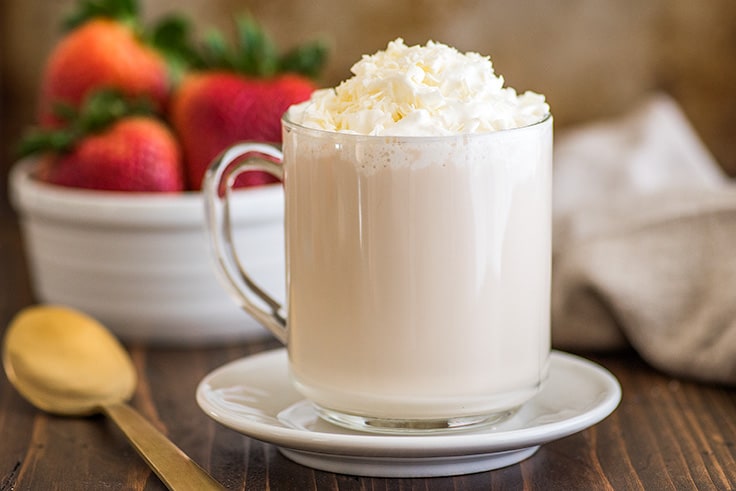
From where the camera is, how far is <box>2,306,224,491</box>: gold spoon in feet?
2.47

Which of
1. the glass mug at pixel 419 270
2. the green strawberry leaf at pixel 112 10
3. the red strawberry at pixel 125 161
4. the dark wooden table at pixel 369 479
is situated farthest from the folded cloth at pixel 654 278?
the green strawberry leaf at pixel 112 10

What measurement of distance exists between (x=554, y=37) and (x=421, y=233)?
0.90 m

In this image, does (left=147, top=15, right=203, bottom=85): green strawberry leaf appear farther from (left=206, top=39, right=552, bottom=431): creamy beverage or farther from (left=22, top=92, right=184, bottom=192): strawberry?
(left=206, top=39, right=552, bottom=431): creamy beverage

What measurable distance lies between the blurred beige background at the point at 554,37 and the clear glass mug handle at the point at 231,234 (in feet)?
2.41

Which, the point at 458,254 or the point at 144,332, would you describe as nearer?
the point at 458,254

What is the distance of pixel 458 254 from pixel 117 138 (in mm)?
429

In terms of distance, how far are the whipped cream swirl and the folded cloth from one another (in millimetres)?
257

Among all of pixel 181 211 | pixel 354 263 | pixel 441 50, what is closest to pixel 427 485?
pixel 354 263

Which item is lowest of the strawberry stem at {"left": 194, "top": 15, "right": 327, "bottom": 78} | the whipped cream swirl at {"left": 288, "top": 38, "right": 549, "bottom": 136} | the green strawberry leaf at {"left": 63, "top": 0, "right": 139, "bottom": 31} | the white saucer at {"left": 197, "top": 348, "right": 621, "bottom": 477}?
the white saucer at {"left": 197, "top": 348, "right": 621, "bottom": 477}

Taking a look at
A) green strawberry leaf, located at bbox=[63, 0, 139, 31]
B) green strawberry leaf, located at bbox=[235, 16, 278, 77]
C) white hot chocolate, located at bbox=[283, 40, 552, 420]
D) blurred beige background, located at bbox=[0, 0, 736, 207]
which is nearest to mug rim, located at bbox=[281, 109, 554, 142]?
white hot chocolate, located at bbox=[283, 40, 552, 420]

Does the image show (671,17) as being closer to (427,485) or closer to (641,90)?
(641,90)

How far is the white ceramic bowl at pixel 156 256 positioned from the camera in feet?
2.90

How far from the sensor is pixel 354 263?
60 cm

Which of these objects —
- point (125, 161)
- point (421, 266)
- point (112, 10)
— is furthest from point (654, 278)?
point (112, 10)
